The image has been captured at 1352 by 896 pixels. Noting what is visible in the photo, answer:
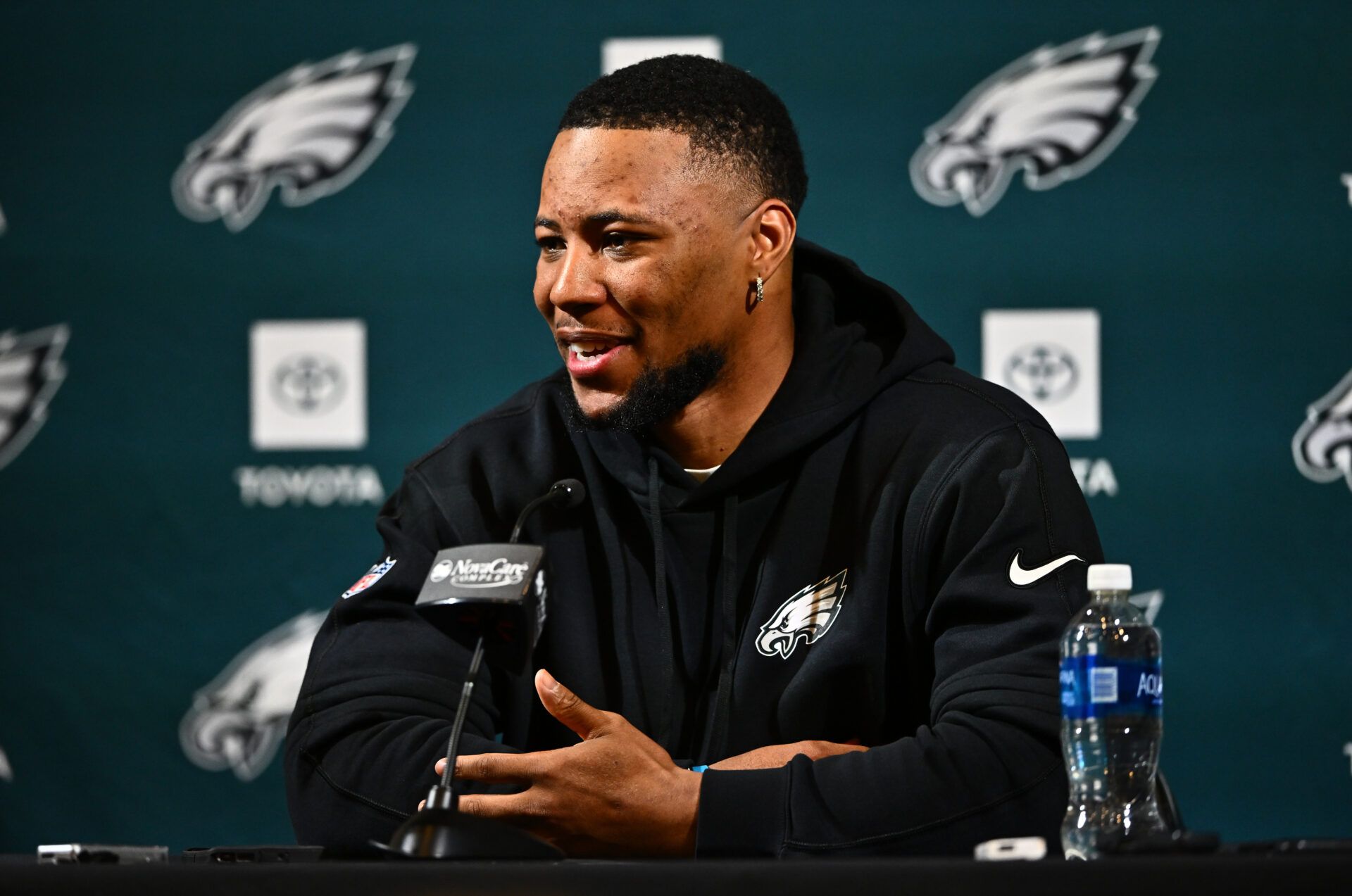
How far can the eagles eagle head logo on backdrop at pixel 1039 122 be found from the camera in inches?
109

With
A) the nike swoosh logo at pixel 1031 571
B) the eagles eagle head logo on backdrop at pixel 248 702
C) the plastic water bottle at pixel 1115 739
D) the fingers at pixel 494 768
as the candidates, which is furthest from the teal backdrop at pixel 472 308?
the fingers at pixel 494 768

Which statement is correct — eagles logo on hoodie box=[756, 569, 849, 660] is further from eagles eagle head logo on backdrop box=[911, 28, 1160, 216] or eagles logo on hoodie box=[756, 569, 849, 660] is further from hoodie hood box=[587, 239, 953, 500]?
eagles eagle head logo on backdrop box=[911, 28, 1160, 216]

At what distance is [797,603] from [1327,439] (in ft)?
4.58

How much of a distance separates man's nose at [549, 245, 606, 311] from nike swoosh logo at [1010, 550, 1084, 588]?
2.06ft

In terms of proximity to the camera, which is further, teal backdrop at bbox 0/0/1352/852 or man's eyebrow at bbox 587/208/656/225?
teal backdrop at bbox 0/0/1352/852

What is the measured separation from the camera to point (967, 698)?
156cm

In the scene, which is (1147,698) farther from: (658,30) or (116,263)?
(116,263)

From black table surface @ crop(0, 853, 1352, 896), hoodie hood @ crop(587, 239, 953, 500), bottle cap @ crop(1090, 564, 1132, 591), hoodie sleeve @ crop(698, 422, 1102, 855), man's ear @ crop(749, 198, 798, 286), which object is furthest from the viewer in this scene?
man's ear @ crop(749, 198, 798, 286)

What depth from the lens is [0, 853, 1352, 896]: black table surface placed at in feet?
3.05

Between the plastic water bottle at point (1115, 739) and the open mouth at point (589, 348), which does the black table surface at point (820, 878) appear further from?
the open mouth at point (589, 348)

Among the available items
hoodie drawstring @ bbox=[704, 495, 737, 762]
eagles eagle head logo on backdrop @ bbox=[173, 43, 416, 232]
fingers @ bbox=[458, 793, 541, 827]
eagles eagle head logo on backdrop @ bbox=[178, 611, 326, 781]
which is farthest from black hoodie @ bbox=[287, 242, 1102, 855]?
eagles eagle head logo on backdrop @ bbox=[173, 43, 416, 232]

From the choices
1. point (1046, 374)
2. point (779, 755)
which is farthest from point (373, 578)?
point (1046, 374)

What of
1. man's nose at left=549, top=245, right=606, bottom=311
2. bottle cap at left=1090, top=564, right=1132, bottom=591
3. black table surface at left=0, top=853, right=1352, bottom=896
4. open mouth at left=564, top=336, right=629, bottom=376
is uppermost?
man's nose at left=549, top=245, right=606, bottom=311

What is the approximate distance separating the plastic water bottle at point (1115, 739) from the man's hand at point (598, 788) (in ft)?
1.27
